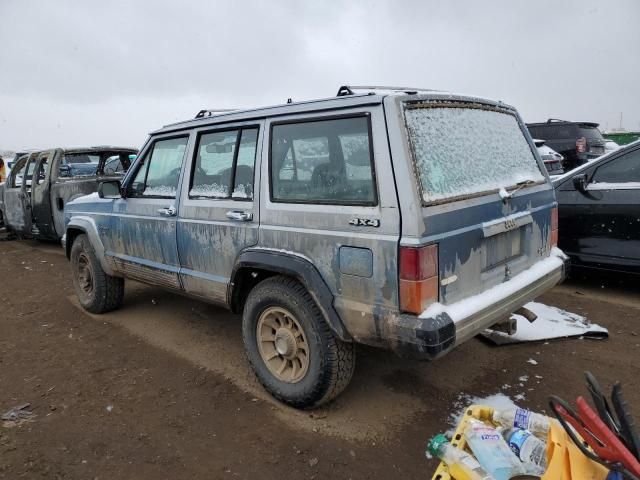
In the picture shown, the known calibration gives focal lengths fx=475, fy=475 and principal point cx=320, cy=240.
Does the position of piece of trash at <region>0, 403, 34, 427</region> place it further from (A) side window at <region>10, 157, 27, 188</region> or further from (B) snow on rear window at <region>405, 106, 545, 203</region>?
(A) side window at <region>10, 157, 27, 188</region>

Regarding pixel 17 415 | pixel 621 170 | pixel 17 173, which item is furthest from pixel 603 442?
pixel 17 173

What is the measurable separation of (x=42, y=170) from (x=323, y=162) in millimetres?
7511

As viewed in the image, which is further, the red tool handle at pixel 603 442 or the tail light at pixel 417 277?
the tail light at pixel 417 277

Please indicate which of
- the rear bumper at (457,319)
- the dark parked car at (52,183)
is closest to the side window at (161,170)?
the rear bumper at (457,319)

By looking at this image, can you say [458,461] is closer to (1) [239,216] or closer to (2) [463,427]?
(2) [463,427]

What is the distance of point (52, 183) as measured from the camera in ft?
25.3

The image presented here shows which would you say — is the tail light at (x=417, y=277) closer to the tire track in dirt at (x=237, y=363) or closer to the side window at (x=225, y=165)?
the tire track in dirt at (x=237, y=363)

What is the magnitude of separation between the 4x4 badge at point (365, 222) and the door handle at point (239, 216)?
32.8 inches

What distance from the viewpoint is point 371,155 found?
99.0 inches

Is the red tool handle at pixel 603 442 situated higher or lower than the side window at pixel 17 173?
lower

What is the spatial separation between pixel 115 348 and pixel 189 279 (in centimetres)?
113

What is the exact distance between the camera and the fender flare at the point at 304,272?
2619mm

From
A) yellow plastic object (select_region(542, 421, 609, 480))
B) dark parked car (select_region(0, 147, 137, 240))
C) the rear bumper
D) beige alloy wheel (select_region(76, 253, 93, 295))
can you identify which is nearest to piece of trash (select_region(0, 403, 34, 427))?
beige alloy wheel (select_region(76, 253, 93, 295))

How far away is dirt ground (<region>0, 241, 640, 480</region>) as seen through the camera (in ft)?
8.50
